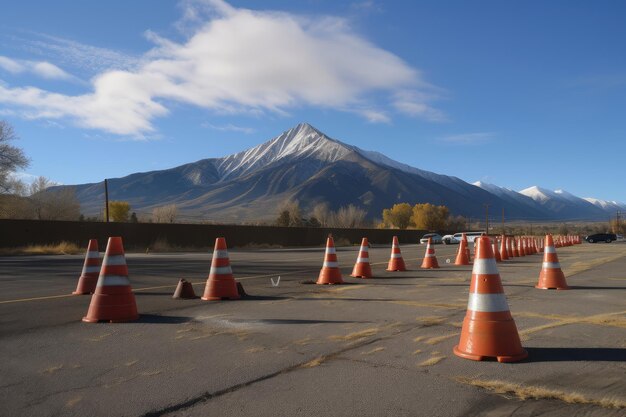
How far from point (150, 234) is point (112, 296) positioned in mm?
29676

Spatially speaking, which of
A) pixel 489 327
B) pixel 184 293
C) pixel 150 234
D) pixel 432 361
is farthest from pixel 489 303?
pixel 150 234

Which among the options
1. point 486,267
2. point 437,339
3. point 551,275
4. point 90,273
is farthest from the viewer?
point 551,275

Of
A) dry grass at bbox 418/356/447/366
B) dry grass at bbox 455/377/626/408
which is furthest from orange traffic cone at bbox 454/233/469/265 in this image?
dry grass at bbox 455/377/626/408

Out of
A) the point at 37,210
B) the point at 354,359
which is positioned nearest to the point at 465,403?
the point at 354,359

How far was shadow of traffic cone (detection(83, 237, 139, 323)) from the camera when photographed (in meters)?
6.90

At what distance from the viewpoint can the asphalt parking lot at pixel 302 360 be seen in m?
3.84

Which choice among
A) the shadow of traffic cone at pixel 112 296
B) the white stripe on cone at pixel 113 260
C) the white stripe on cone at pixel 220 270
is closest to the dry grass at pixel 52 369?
the shadow of traffic cone at pixel 112 296

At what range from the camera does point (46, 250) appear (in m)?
28.1

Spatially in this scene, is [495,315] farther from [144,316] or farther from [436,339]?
[144,316]

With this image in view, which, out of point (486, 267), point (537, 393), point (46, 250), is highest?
point (486, 267)

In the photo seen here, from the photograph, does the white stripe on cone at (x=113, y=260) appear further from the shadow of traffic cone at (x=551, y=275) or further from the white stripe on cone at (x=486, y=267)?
the shadow of traffic cone at (x=551, y=275)

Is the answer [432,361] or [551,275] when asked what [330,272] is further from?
[432,361]

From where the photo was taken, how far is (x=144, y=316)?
7320 millimetres

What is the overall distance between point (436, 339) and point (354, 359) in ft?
4.11
